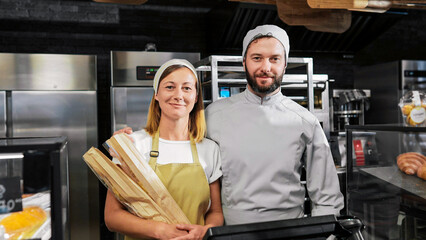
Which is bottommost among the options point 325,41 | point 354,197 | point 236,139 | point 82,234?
point 82,234

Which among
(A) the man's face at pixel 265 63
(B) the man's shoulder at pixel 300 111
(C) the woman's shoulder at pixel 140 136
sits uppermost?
(A) the man's face at pixel 265 63

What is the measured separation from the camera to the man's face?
1.69 m

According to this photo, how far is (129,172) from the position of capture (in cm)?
142

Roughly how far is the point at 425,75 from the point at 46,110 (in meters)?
4.16

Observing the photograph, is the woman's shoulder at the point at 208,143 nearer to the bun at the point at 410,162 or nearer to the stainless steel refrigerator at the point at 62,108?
→ the bun at the point at 410,162

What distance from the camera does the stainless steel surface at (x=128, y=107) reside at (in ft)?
12.0

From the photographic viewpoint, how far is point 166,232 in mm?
1399

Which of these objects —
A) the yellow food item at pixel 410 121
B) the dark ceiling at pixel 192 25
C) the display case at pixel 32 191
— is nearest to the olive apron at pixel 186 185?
the display case at pixel 32 191

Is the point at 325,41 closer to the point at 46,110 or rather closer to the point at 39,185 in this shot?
the point at 46,110

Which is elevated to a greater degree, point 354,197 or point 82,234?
point 354,197

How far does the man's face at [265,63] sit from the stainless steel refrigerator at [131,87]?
214cm

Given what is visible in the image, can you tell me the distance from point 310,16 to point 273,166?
73.5 inches

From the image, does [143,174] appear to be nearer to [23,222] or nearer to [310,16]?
[23,222]

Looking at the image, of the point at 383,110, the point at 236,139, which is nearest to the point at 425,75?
the point at 383,110
